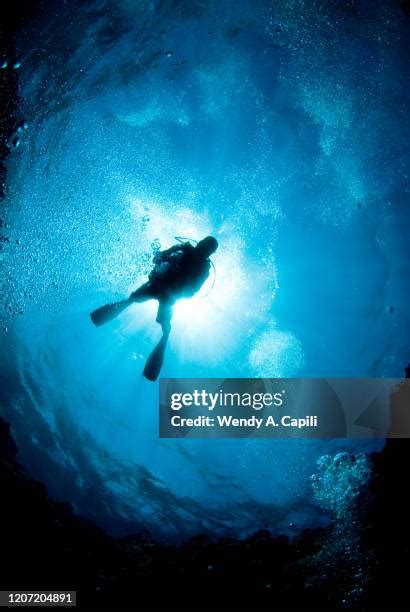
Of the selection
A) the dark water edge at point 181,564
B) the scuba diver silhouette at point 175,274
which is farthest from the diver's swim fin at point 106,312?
the dark water edge at point 181,564

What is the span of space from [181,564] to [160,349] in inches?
414

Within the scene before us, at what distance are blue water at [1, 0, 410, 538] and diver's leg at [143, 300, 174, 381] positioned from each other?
86 cm

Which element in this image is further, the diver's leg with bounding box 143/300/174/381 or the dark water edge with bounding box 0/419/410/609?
the dark water edge with bounding box 0/419/410/609

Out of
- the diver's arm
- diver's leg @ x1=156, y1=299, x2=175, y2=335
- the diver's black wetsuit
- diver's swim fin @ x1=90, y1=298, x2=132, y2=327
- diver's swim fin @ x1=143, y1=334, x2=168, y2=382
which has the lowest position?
diver's swim fin @ x1=143, y1=334, x2=168, y2=382

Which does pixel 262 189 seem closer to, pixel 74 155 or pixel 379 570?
pixel 74 155

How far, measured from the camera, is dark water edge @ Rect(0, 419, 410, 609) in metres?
12.3

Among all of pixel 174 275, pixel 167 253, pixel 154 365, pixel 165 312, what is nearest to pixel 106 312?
pixel 165 312

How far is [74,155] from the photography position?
384 inches

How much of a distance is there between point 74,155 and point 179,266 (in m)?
5.26

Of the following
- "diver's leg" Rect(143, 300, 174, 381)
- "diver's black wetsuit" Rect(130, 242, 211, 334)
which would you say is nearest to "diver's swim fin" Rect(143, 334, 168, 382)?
"diver's leg" Rect(143, 300, 174, 381)

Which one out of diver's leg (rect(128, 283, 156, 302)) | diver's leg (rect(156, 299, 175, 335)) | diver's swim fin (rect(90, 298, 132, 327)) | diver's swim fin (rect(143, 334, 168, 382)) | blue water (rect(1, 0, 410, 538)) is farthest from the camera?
blue water (rect(1, 0, 410, 538))

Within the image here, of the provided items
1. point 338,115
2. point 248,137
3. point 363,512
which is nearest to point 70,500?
point 363,512

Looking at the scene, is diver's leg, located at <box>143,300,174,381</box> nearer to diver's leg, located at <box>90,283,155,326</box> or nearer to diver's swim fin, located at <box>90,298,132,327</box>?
diver's leg, located at <box>90,283,155,326</box>

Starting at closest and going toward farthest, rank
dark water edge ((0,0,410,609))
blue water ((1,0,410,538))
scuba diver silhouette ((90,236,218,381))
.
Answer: scuba diver silhouette ((90,236,218,381))
blue water ((1,0,410,538))
dark water edge ((0,0,410,609))
